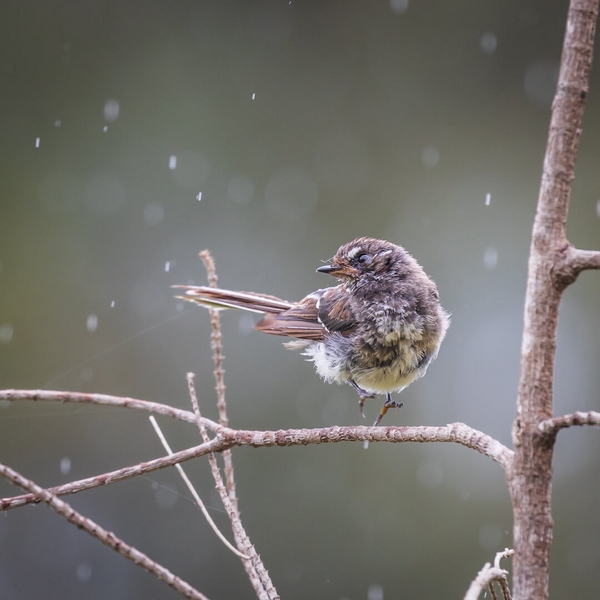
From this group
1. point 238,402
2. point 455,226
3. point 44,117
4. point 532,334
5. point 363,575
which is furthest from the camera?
point 44,117

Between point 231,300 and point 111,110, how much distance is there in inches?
218

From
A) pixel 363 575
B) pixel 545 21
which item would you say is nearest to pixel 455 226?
pixel 545 21

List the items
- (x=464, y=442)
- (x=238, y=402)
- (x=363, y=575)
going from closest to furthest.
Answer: (x=464, y=442) < (x=363, y=575) < (x=238, y=402)

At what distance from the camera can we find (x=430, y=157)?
7652 mm

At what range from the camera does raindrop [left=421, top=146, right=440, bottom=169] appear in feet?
24.9

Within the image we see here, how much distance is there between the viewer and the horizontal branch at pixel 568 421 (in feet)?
3.35

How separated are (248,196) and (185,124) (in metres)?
1.03

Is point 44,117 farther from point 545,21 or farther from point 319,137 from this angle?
point 545,21

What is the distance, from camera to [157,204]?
23.9ft

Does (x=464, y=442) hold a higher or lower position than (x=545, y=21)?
lower

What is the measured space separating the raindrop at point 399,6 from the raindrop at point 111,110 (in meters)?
3.22

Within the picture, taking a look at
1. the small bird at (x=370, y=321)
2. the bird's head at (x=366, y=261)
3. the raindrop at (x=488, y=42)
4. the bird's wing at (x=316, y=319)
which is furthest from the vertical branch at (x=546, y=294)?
the raindrop at (x=488, y=42)

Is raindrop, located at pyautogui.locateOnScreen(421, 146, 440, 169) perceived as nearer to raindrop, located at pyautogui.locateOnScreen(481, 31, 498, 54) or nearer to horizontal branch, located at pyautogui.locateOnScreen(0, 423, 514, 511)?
raindrop, located at pyautogui.locateOnScreen(481, 31, 498, 54)

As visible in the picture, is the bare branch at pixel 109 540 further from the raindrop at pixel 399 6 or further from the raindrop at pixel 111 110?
the raindrop at pixel 399 6
